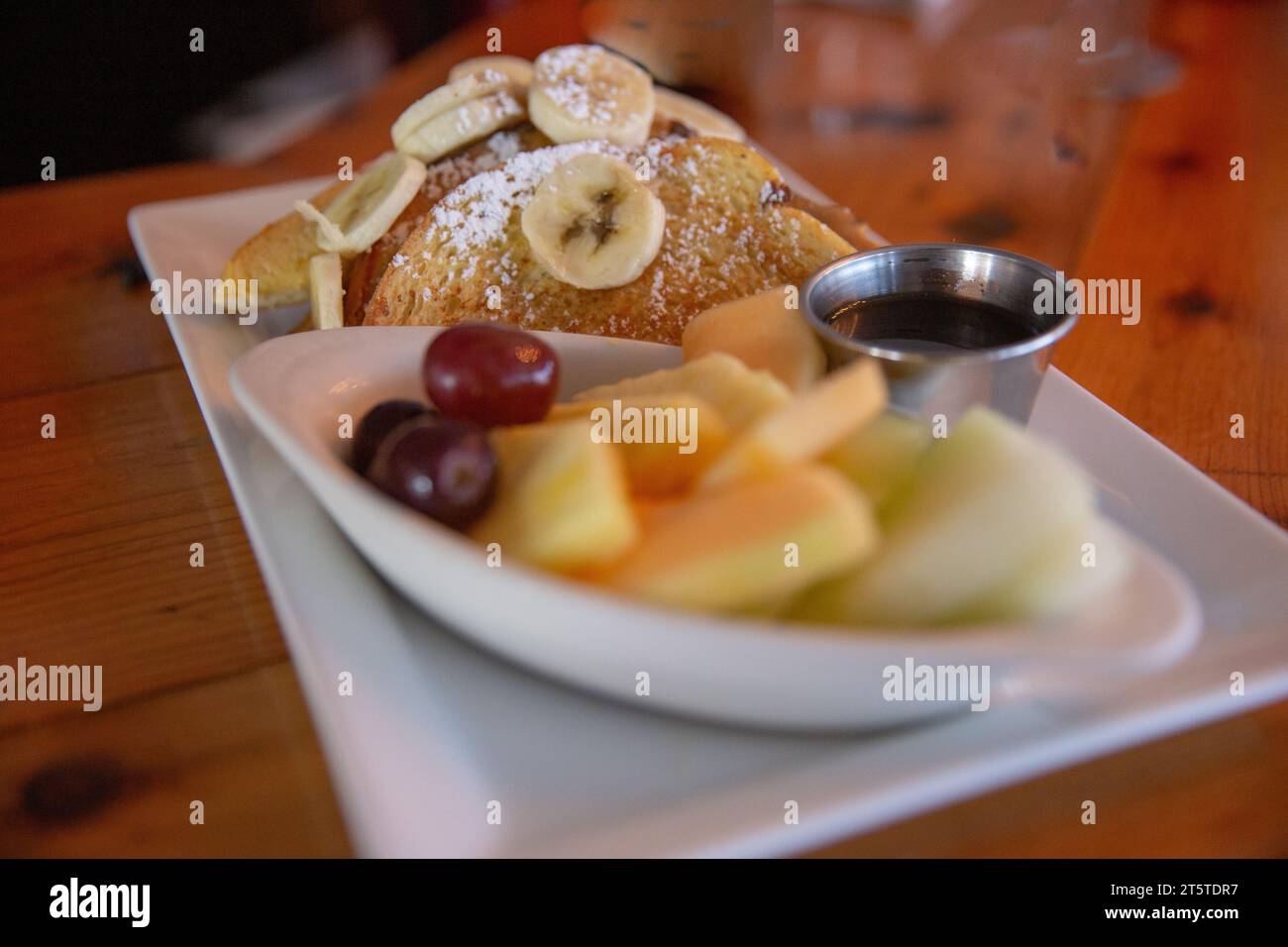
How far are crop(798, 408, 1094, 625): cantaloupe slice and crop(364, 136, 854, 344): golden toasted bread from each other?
56 cm

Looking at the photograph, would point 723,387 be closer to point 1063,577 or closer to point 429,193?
point 1063,577

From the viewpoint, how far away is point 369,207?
1.29 meters

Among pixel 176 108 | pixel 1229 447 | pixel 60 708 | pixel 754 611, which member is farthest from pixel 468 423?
pixel 176 108

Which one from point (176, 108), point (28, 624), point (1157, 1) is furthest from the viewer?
point (176, 108)

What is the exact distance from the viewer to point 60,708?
85 cm

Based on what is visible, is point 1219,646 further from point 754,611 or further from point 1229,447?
point 1229,447

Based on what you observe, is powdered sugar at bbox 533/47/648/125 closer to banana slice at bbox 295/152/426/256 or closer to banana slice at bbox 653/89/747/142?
banana slice at bbox 653/89/747/142

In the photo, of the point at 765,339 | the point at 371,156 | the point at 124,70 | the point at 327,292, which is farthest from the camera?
the point at 124,70

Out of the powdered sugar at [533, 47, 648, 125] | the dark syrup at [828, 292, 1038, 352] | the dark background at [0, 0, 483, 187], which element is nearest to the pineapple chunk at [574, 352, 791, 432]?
the dark syrup at [828, 292, 1038, 352]

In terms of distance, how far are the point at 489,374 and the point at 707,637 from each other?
0.34 m

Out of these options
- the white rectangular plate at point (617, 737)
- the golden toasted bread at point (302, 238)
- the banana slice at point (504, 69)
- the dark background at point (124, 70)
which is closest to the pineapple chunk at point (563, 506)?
the white rectangular plate at point (617, 737)

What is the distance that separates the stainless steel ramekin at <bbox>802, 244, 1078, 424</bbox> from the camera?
942 millimetres

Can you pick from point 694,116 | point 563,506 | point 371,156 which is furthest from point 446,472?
point 371,156
